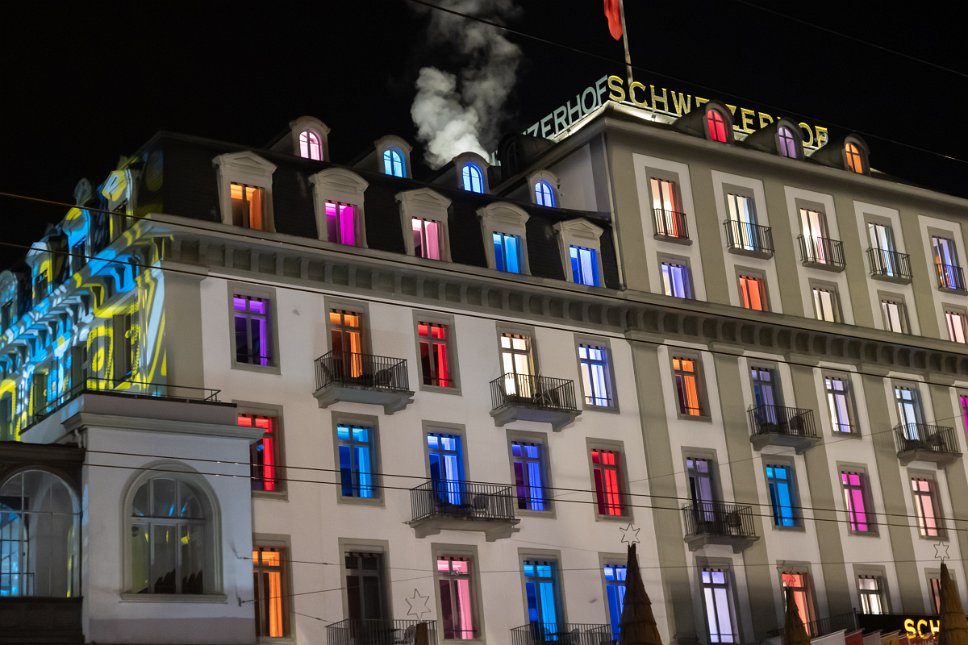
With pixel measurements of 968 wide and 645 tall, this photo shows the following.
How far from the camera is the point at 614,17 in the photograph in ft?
191

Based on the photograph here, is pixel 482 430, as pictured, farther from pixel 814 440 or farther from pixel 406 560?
pixel 814 440

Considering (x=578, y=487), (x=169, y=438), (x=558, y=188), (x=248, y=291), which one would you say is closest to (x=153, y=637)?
(x=169, y=438)

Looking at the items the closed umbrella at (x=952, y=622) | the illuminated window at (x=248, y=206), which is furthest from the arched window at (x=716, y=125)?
the closed umbrella at (x=952, y=622)

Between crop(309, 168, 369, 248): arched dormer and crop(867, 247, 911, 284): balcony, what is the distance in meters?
21.0

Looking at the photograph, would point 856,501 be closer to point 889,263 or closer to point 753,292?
point 753,292

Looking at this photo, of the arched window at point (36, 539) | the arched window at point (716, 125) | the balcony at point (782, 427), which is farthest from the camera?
the arched window at point (716, 125)

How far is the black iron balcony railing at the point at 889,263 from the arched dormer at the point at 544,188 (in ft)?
41.7

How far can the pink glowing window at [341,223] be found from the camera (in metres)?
44.5

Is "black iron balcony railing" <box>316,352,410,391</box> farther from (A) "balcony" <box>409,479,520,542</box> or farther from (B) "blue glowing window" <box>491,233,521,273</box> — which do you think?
(B) "blue glowing window" <box>491,233,521,273</box>

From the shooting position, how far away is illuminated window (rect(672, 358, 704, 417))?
49.5 metres

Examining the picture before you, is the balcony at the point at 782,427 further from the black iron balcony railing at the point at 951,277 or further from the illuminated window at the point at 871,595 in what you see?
the black iron balcony railing at the point at 951,277

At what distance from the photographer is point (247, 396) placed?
4094cm

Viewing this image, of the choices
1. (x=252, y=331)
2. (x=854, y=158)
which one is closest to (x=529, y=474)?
(x=252, y=331)

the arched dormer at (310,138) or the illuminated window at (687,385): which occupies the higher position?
the arched dormer at (310,138)
